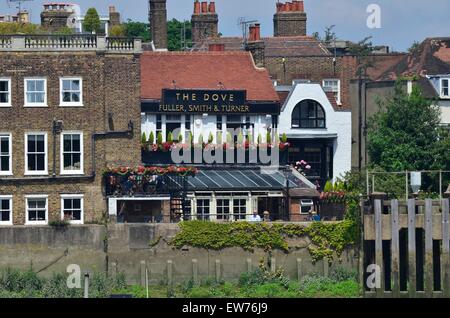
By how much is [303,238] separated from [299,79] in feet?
49.7

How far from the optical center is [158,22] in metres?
93.6

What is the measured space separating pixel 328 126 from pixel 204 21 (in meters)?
12.7

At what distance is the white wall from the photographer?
85.9m

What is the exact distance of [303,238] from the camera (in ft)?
254

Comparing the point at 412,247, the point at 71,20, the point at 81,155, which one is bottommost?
the point at 412,247

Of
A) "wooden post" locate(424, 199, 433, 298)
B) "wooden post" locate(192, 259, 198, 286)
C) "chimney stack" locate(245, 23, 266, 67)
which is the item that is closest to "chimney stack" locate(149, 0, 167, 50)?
"chimney stack" locate(245, 23, 266, 67)

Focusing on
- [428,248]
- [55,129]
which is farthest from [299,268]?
[55,129]

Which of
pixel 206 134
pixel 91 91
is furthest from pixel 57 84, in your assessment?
pixel 206 134

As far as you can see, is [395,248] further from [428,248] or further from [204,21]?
[204,21]

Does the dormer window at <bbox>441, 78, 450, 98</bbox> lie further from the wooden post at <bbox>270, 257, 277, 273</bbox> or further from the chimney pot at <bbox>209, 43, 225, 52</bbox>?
the wooden post at <bbox>270, 257, 277, 273</bbox>

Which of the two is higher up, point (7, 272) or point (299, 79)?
point (299, 79)

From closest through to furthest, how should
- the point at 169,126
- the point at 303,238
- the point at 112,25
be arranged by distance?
the point at 303,238 → the point at 169,126 → the point at 112,25
